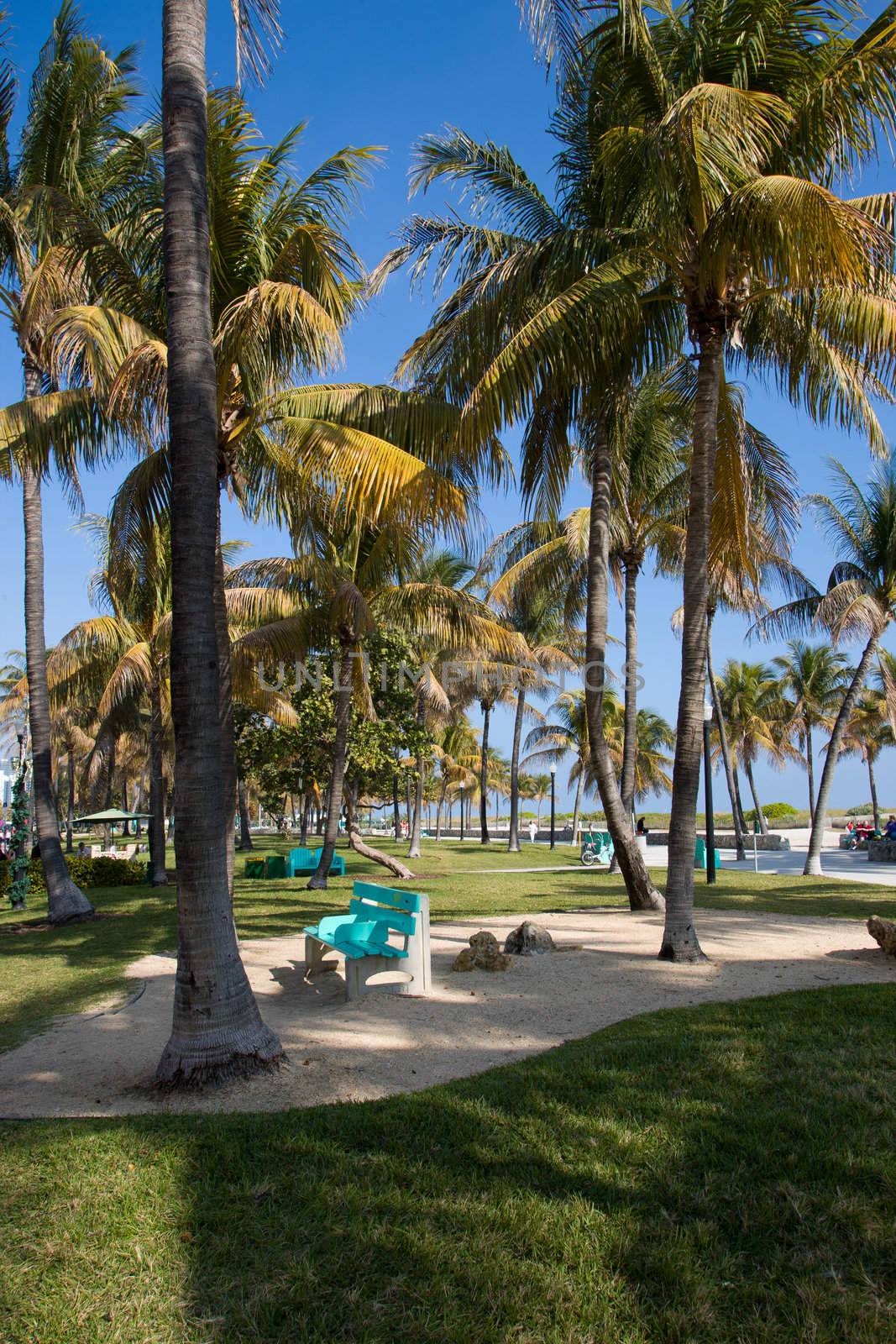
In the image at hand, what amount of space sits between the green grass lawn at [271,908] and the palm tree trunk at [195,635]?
230cm

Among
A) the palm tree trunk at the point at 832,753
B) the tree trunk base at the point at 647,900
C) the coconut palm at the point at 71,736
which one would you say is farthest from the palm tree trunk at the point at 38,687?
the coconut palm at the point at 71,736

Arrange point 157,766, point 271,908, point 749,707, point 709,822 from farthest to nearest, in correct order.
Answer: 1. point 749,707
2. point 157,766
3. point 709,822
4. point 271,908

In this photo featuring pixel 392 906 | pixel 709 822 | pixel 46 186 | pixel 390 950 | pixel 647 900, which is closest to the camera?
pixel 390 950

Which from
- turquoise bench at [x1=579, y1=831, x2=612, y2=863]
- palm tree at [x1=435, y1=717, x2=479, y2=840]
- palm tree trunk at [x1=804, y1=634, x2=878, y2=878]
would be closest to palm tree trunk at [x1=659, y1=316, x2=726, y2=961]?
palm tree trunk at [x1=804, y1=634, x2=878, y2=878]

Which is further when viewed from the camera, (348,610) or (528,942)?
(348,610)

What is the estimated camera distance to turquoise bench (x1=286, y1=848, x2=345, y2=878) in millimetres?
20853

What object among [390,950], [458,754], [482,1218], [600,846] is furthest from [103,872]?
[458,754]

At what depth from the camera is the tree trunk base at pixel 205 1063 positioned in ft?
16.2

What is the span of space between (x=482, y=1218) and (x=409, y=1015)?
360 centimetres

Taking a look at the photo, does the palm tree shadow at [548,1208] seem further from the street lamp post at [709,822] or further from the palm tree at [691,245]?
the street lamp post at [709,822]

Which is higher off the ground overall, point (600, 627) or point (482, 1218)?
point (600, 627)

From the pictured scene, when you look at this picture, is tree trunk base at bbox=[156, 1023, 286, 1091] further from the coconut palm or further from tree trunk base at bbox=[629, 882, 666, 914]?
the coconut palm

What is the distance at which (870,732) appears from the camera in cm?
4675

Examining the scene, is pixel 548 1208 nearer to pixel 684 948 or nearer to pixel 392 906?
pixel 392 906
